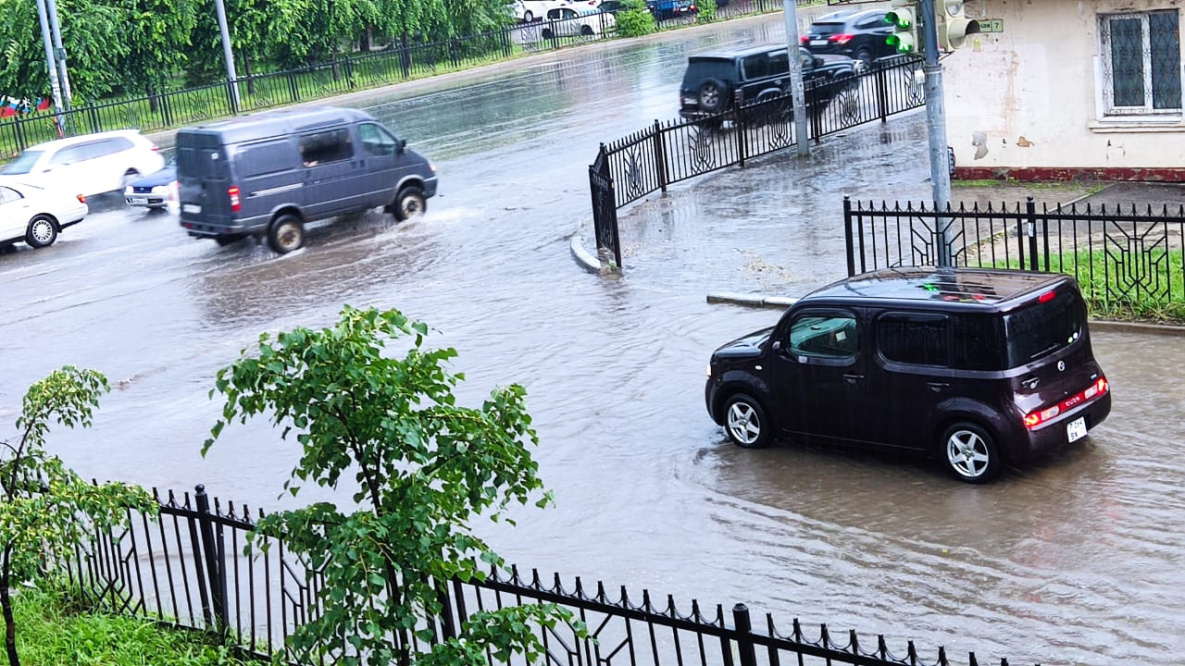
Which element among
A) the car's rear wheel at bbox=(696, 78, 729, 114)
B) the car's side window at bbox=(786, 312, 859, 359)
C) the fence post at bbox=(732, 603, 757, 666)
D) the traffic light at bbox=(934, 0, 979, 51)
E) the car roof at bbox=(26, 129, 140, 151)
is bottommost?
the car's side window at bbox=(786, 312, 859, 359)

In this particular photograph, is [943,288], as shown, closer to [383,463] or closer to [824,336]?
[824,336]

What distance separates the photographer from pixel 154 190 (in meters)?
28.1

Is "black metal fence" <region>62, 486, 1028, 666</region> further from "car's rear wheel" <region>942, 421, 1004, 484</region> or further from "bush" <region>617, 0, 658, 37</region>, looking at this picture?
"bush" <region>617, 0, 658, 37</region>

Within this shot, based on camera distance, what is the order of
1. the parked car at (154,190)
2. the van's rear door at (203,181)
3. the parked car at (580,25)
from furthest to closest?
the parked car at (580,25)
the parked car at (154,190)
the van's rear door at (203,181)

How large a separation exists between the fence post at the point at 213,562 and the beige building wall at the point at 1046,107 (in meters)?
16.0

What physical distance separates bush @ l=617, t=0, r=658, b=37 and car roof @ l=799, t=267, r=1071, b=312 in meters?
46.1

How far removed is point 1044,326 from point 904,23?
452cm

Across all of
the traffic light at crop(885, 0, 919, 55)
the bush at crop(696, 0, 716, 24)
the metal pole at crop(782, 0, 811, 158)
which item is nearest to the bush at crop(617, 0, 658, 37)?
the bush at crop(696, 0, 716, 24)

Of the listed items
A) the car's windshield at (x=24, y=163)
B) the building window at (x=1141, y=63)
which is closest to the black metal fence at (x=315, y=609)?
the building window at (x=1141, y=63)

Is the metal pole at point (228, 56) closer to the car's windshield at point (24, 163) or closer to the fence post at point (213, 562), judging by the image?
the car's windshield at point (24, 163)

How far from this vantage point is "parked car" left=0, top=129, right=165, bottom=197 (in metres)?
29.8

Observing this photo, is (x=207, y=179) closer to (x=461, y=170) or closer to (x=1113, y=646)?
(x=461, y=170)

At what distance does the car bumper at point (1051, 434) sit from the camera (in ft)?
33.3

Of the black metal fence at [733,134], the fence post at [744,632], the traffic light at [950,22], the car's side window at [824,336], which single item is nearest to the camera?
the fence post at [744,632]
